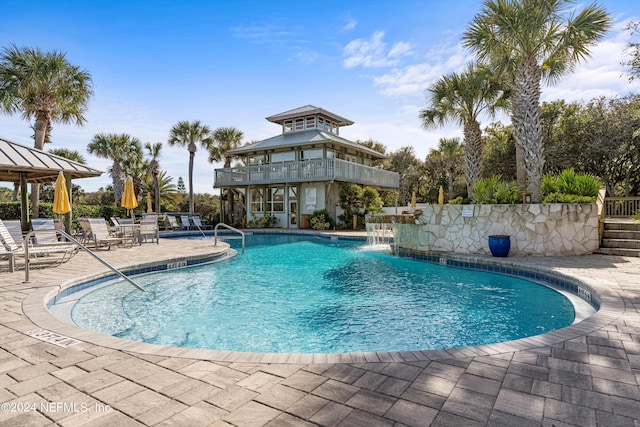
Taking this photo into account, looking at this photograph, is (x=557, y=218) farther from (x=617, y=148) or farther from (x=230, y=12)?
(x=617, y=148)

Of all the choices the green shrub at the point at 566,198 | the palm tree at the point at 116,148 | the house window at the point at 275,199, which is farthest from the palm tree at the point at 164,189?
the green shrub at the point at 566,198

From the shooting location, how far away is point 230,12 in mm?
9992

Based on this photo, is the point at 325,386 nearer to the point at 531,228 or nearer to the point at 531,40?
the point at 531,228

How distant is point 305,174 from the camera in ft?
63.1

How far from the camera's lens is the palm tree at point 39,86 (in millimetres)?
13523

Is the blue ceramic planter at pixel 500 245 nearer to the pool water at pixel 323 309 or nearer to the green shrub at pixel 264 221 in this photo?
the pool water at pixel 323 309

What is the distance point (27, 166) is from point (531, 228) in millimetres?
12858

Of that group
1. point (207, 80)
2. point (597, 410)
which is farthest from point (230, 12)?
point (597, 410)

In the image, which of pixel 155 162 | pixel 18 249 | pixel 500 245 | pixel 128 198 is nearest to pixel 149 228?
pixel 128 198

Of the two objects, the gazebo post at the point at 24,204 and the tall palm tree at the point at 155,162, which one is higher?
the tall palm tree at the point at 155,162

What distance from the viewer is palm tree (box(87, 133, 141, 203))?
24391 millimetres

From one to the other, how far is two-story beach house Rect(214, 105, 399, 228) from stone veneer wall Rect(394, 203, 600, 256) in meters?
9.72

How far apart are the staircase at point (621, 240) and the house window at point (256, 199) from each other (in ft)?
59.2

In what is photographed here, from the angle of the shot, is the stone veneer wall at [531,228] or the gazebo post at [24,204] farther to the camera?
the gazebo post at [24,204]
